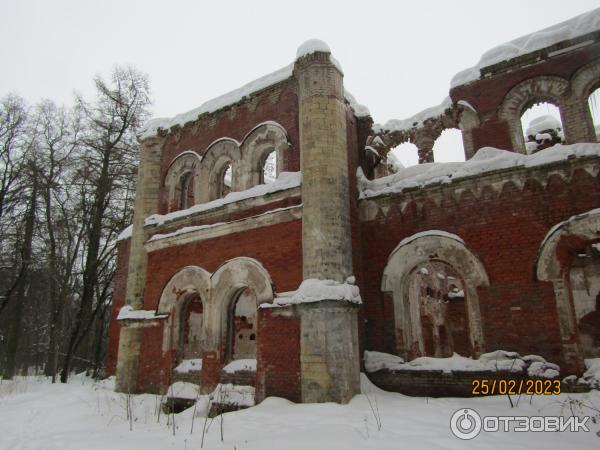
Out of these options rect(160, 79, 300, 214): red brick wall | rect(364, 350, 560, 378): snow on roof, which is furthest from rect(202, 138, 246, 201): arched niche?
rect(364, 350, 560, 378): snow on roof

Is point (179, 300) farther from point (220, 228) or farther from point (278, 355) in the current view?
point (278, 355)

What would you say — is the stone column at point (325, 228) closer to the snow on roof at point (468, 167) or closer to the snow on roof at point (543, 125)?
the snow on roof at point (468, 167)

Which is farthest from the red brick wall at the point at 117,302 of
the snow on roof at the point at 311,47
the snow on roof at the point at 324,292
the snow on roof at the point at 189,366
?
the snow on roof at the point at 311,47

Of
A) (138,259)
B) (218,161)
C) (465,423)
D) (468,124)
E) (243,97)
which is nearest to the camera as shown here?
(465,423)

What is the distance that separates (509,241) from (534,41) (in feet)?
14.2

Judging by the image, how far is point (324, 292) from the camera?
7523mm

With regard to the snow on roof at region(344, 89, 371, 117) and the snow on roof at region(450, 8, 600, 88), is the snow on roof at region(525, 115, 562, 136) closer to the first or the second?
the snow on roof at region(450, 8, 600, 88)

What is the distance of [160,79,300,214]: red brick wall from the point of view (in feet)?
31.7

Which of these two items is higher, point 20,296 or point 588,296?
point 20,296

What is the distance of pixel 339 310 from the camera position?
7512mm

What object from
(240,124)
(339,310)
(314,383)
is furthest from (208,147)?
(314,383)

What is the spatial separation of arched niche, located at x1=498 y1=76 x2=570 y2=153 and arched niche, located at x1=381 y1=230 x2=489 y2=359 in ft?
8.36

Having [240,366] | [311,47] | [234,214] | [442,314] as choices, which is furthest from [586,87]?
[442,314]

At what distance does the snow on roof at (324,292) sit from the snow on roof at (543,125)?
927cm
